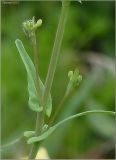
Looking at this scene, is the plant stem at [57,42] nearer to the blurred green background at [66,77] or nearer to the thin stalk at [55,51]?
the thin stalk at [55,51]

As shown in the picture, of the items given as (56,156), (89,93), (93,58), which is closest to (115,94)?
(89,93)

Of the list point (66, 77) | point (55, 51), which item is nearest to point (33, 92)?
point (55, 51)

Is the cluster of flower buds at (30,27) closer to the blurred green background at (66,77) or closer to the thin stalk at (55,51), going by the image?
the thin stalk at (55,51)

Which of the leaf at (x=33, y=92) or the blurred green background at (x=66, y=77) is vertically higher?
the leaf at (x=33, y=92)

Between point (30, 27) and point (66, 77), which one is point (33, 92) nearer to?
point (30, 27)

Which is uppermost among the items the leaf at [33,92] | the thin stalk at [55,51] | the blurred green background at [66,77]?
the thin stalk at [55,51]

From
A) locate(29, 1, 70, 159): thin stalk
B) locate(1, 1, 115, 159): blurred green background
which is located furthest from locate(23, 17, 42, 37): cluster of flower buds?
locate(1, 1, 115, 159): blurred green background

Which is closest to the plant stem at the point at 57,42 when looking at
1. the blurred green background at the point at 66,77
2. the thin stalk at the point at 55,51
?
the thin stalk at the point at 55,51

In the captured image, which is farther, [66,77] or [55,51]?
[66,77]

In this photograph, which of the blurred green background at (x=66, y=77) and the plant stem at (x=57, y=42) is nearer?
the plant stem at (x=57, y=42)
